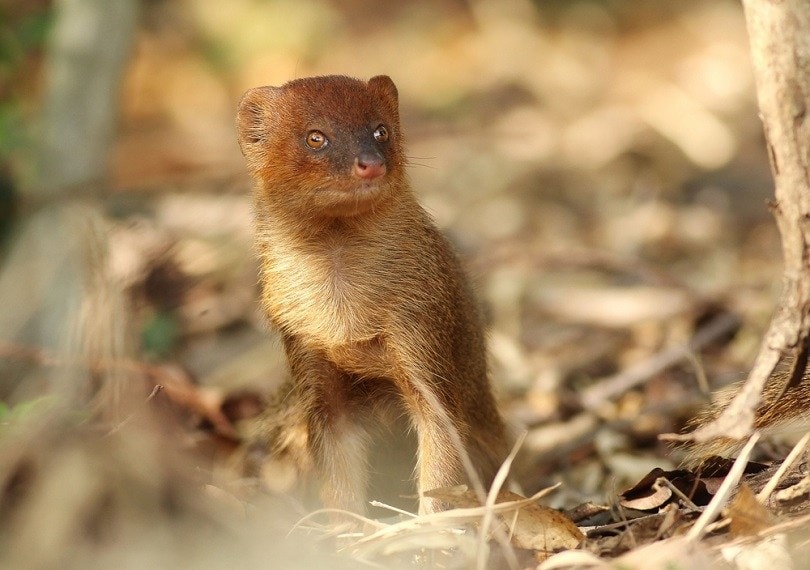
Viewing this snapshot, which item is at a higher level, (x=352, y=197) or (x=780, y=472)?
(x=352, y=197)

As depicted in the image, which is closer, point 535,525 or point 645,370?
point 535,525

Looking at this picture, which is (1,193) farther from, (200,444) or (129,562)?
(129,562)

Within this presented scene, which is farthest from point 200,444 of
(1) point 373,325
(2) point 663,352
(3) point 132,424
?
(2) point 663,352

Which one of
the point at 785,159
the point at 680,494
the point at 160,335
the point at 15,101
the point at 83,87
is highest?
the point at 15,101

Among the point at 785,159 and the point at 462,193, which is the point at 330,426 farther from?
the point at 462,193

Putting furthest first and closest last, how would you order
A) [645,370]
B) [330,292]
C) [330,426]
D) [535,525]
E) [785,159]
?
[645,370] → [330,426] → [330,292] → [535,525] → [785,159]

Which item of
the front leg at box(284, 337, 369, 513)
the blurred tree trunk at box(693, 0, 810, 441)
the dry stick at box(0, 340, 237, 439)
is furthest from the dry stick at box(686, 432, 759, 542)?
the dry stick at box(0, 340, 237, 439)

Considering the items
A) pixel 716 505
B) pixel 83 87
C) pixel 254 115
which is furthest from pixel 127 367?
pixel 716 505
